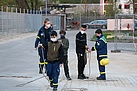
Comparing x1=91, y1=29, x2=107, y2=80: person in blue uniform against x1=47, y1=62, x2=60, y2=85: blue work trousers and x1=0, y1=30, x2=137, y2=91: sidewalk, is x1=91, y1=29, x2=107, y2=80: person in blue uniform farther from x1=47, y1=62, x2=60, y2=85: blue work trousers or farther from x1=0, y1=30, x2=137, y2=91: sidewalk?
x1=47, y1=62, x2=60, y2=85: blue work trousers

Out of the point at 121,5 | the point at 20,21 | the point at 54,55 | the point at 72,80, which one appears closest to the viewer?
the point at 54,55

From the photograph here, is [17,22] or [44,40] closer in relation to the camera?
[44,40]

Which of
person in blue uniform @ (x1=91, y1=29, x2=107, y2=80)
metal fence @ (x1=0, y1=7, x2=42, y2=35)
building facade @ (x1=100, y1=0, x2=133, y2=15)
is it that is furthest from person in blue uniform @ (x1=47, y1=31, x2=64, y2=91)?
building facade @ (x1=100, y1=0, x2=133, y2=15)

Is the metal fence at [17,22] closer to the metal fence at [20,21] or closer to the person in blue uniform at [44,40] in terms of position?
the metal fence at [20,21]

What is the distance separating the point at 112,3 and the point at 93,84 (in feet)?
250

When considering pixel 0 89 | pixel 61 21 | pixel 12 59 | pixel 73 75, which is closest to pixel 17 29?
pixel 61 21

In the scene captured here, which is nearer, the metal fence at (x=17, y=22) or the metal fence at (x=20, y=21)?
the metal fence at (x=17, y=22)

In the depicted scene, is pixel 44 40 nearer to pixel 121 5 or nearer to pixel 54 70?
pixel 54 70

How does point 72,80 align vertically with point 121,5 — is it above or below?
below

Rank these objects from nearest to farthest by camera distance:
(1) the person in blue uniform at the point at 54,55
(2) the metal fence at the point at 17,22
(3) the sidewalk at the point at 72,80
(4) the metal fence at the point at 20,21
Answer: (1) the person in blue uniform at the point at 54,55 < (3) the sidewalk at the point at 72,80 < (2) the metal fence at the point at 17,22 < (4) the metal fence at the point at 20,21

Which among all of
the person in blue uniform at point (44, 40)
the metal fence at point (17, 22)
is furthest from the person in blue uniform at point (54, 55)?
the metal fence at point (17, 22)

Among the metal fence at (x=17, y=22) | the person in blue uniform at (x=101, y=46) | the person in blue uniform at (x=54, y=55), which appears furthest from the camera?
the metal fence at (x=17, y=22)

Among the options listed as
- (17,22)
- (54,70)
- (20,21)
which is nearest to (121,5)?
(20,21)

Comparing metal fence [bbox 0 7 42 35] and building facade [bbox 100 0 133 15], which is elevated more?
building facade [bbox 100 0 133 15]
